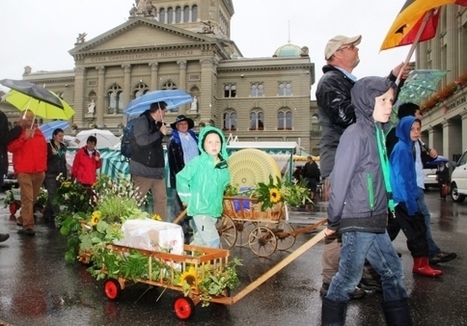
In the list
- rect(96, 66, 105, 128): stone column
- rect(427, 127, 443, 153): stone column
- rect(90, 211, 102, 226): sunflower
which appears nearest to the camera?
rect(90, 211, 102, 226): sunflower

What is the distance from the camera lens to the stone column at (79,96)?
234ft

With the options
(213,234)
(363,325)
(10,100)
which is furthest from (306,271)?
(10,100)

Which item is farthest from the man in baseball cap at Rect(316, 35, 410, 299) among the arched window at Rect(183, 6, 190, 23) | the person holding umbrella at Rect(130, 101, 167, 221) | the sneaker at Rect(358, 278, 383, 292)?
the arched window at Rect(183, 6, 190, 23)

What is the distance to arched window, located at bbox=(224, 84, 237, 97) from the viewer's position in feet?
233

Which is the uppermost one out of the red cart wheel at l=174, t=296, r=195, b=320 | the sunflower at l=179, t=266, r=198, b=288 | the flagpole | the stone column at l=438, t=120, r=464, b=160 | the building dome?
the building dome

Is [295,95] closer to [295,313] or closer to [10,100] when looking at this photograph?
[10,100]

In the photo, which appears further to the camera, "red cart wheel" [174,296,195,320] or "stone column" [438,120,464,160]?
"stone column" [438,120,464,160]

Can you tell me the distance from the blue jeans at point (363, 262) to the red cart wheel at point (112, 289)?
2267 mm

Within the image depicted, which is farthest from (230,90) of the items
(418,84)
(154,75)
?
(418,84)

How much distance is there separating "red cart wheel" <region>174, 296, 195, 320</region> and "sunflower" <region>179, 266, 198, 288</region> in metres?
0.14

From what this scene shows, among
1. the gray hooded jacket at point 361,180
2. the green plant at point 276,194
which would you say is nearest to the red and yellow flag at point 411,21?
the gray hooded jacket at point 361,180

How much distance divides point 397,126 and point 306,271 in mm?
2211

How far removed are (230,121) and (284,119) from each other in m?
8.24

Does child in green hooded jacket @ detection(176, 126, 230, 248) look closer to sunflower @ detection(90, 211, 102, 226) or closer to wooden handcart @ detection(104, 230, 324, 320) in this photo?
wooden handcart @ detection(104, 230, 324, 320)
